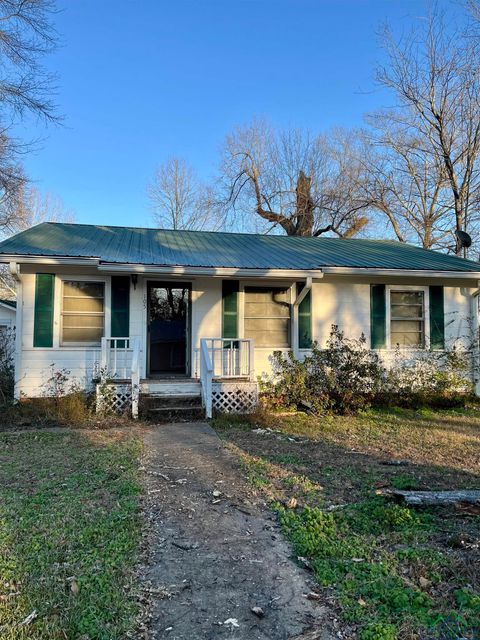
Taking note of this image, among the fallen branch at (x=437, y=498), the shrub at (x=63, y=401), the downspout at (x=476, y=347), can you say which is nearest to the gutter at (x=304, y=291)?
the downspout at (x=476, y=347)

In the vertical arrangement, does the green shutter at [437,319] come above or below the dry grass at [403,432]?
above

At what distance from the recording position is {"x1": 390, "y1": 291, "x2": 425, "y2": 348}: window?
9609 mm

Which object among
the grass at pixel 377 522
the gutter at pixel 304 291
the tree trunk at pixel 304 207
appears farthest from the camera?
the tree trunk at pixel 304 207

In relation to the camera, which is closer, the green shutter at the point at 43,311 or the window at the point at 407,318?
the green shutter at the point at 43,311

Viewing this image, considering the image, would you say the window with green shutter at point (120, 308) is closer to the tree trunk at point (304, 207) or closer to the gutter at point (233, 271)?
the gutter at point (233, 271)

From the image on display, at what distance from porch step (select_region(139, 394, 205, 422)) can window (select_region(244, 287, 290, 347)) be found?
6.32 ft

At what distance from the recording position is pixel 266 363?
29.7ft

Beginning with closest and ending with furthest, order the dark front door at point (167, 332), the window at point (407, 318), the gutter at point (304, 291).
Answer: the gutter at point (304, 291) < the window at point (407, 318) < the dark front door at point (167, 332)

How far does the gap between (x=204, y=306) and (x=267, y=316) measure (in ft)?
4.52

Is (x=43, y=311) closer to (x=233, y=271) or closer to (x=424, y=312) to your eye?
(x=233, y=271)

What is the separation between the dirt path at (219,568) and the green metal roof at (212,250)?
5.05m

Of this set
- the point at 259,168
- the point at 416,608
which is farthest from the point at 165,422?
the point at 259,168

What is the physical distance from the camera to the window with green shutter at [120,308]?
27.9ft

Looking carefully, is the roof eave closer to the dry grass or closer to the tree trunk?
the dry grass
